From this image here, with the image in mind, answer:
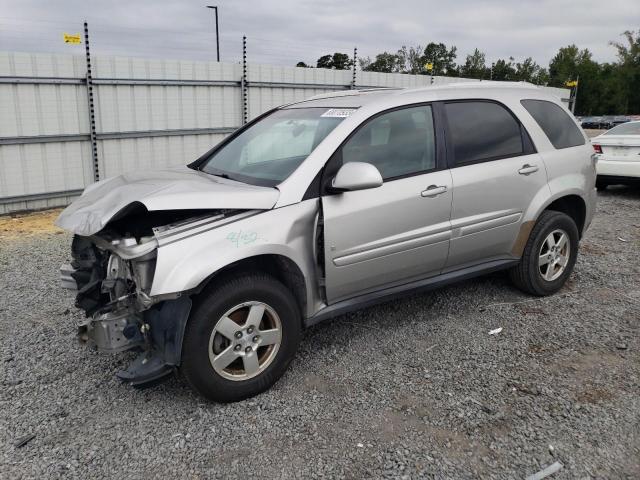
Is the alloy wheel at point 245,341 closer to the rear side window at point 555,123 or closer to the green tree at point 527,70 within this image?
the rear side window at point 555,123

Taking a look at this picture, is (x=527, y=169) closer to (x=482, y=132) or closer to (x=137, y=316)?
(x=482, y=132)

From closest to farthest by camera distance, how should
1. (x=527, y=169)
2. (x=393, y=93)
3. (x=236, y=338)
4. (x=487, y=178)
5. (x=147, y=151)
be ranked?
(x=236, y=338) → (x=393, y=93) → (x=487, y=178) → (x=527, y=169) → (x=147, y=151)

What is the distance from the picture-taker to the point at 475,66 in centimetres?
7281

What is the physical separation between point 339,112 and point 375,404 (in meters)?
1.95

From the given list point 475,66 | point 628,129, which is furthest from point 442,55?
point 628,129

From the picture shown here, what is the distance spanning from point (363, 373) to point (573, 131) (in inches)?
118

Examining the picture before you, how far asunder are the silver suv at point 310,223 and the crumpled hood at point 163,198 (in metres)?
0.01

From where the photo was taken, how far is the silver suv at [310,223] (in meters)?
2.91

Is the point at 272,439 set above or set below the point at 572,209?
below

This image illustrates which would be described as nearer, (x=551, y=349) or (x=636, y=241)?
(x=551, y=349)

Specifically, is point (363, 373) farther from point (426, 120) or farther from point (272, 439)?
point (426, 120)

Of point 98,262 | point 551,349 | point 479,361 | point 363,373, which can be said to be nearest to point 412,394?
point 363,373

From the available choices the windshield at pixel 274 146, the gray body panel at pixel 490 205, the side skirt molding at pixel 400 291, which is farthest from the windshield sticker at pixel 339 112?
the side skirt molding at pixel 400 291

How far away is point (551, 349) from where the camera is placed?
12.4ft
